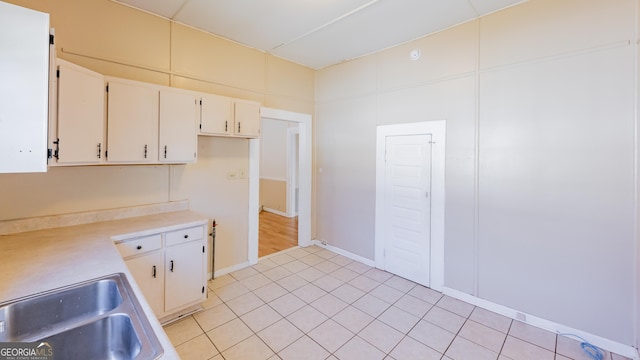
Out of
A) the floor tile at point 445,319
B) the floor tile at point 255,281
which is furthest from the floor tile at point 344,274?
the floor tile at point 445,319

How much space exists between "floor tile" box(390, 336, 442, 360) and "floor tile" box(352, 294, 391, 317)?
463mm

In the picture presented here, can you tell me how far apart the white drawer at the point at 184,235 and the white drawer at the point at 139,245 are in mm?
81

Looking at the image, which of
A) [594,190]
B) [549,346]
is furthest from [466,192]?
[549,346]

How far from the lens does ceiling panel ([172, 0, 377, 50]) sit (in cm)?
261

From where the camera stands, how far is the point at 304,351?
216 cm

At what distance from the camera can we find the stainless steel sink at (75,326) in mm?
1086

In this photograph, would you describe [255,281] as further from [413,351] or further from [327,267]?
[413,351]

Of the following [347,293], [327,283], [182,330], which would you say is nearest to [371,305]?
[347,293]

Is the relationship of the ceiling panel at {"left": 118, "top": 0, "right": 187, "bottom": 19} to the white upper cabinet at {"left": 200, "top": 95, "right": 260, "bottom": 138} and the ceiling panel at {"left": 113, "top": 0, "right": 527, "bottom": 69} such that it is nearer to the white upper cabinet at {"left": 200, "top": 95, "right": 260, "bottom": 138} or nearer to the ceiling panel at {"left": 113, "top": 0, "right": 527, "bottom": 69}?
the ceiling panel at {"left": 113, "top": 0, "right": 527, "bottom": 69}

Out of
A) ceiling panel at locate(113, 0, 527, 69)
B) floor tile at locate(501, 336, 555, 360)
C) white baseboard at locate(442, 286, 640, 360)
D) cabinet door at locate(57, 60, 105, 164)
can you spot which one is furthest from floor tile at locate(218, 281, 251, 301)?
ceiling panel at locate(113, 0, 527, 69)

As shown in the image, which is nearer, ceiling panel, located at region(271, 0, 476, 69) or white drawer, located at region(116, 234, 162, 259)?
white drawer, located at region(116, 234, 162, 259)

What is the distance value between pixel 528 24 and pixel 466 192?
1711mm

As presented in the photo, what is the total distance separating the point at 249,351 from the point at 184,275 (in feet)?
3.05

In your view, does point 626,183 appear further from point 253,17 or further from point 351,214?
point 253,17
